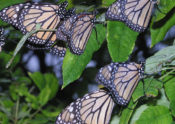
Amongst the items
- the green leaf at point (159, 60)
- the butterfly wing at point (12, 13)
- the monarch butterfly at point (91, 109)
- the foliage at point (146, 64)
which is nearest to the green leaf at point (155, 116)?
the foliage at point (146, 64)

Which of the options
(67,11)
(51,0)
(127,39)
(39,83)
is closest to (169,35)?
(127,39)

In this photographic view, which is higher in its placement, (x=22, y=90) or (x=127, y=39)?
(x=127, y=39)

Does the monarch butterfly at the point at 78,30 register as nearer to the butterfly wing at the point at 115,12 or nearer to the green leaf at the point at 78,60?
the green leaf at the point at 78,60

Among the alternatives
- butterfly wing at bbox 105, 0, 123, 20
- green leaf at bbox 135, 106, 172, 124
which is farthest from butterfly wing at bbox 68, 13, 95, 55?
green leaf at bbox 135, 106, 172, 124

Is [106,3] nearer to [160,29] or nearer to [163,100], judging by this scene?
[160,29]

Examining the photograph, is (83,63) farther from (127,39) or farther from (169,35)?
(169,35)

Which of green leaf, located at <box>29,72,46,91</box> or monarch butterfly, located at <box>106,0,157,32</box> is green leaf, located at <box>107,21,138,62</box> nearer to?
monarch butterfly, located at <box>106,0,157,32</box>

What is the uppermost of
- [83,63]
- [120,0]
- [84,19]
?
[120,0]
